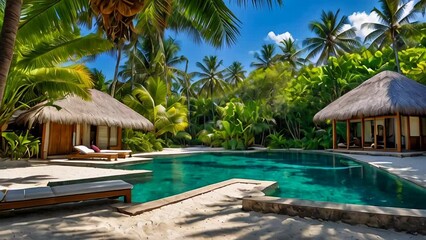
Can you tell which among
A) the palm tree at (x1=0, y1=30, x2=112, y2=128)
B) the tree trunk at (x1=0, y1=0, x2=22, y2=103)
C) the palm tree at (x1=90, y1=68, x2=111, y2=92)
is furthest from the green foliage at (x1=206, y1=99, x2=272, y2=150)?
the tree trunk at (x1=0, y1=0, x2=22, y2=103)

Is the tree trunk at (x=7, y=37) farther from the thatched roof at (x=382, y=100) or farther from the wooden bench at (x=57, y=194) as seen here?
the thatched roof at (x=382, y=100)

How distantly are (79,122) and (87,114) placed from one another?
1.79 ft

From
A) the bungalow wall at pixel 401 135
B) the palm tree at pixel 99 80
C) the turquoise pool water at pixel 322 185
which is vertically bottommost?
the turquoise pool water at pixel 322 185

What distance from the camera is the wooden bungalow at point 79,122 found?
11.0 metres

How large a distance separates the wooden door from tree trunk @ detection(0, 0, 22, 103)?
10812 millimetres

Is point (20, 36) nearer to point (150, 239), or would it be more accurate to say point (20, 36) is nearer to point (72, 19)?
point (72, 19)

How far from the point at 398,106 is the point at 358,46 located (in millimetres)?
14929

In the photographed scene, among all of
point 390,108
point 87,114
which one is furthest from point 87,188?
point 390,108

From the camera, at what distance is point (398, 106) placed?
1177cm

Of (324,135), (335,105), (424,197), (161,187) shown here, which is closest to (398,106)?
(335,105)

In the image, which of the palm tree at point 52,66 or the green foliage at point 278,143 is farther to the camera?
the green foliage at point 278,143

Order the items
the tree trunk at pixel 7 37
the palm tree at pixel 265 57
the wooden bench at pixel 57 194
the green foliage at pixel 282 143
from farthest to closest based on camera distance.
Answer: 1. the palm tree at pixel 265 57
2. the green foliage at pixel 282 143
3. the wooden bench at pixel 57 194
4. the tree trunk at pixel 7 37

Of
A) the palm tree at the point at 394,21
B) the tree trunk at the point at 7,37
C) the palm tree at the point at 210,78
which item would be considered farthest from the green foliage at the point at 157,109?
the tree trunk at the point at 7,37

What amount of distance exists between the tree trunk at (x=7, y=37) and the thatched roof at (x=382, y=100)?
511 inches
